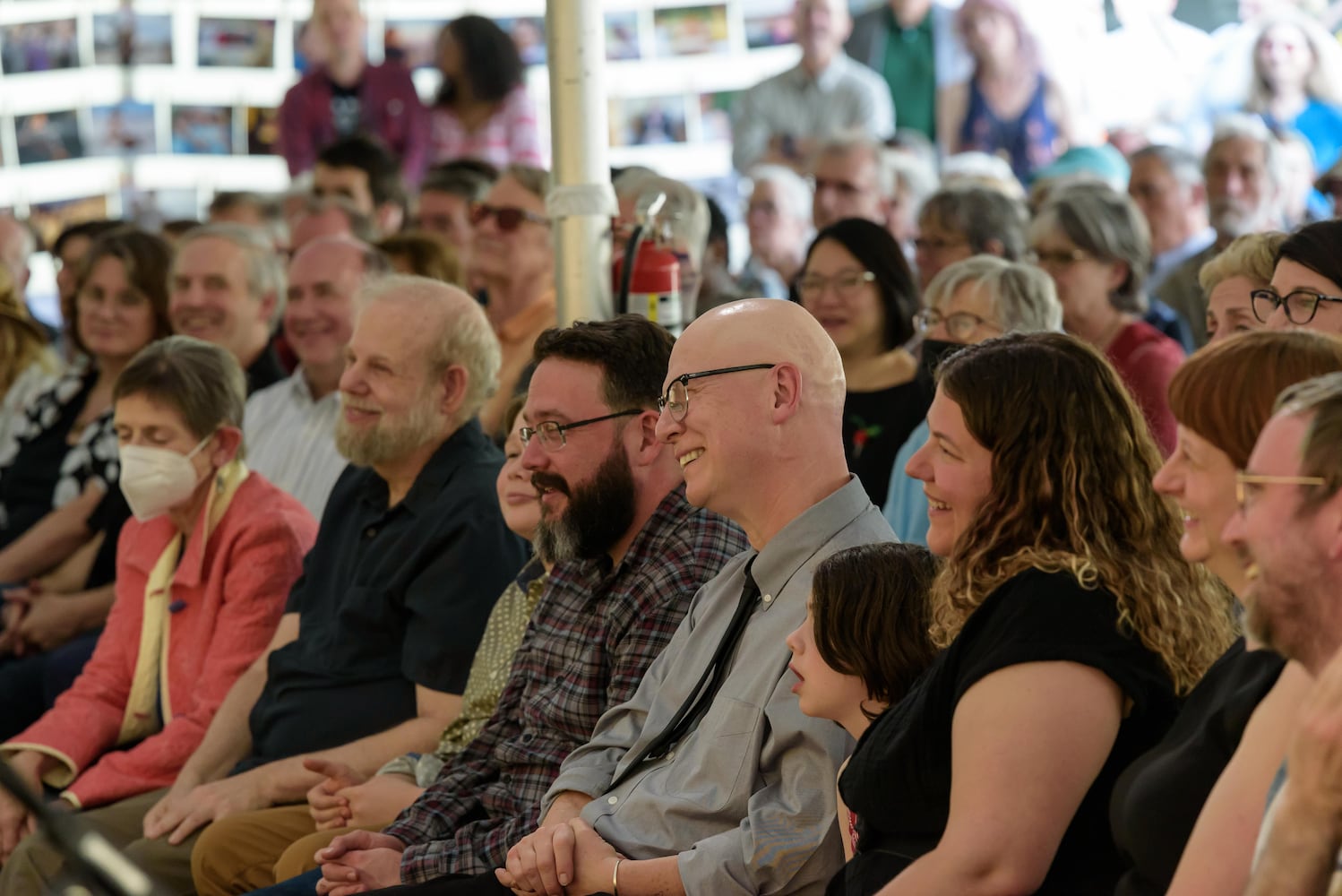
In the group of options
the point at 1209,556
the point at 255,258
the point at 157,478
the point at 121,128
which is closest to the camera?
the point at 1209,556

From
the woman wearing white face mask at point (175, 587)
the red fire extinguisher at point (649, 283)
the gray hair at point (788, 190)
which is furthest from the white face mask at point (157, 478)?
the gray hair at point (788, 190)

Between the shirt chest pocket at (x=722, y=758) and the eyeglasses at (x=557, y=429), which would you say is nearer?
the shirt chest pocket at (x=722, y=758)

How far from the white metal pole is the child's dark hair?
4.99ft

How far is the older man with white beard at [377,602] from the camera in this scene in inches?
145

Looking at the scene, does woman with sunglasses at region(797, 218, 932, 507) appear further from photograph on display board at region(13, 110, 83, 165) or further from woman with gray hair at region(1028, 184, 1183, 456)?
photograph on display board at region(13, 110, 83, 165)

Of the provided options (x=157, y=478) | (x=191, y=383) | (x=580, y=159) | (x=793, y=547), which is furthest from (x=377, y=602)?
(x=793, y=547)

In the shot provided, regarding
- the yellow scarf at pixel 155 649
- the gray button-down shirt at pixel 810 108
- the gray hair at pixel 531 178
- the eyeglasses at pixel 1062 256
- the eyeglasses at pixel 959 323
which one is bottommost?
the yellow scarf at pixel 155 649

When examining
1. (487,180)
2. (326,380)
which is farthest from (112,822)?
(487,180)

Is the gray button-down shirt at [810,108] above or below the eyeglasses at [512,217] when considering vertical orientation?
above

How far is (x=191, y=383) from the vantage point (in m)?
4.32

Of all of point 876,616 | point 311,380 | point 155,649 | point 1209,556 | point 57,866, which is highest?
point 311,380

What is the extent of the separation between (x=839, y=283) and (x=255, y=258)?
2.10 metres

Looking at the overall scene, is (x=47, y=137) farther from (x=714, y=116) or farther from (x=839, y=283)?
(x=839, y=283)

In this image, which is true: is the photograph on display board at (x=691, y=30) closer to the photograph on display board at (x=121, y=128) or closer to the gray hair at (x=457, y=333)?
the photograph on display board at (x=121, y=128)
